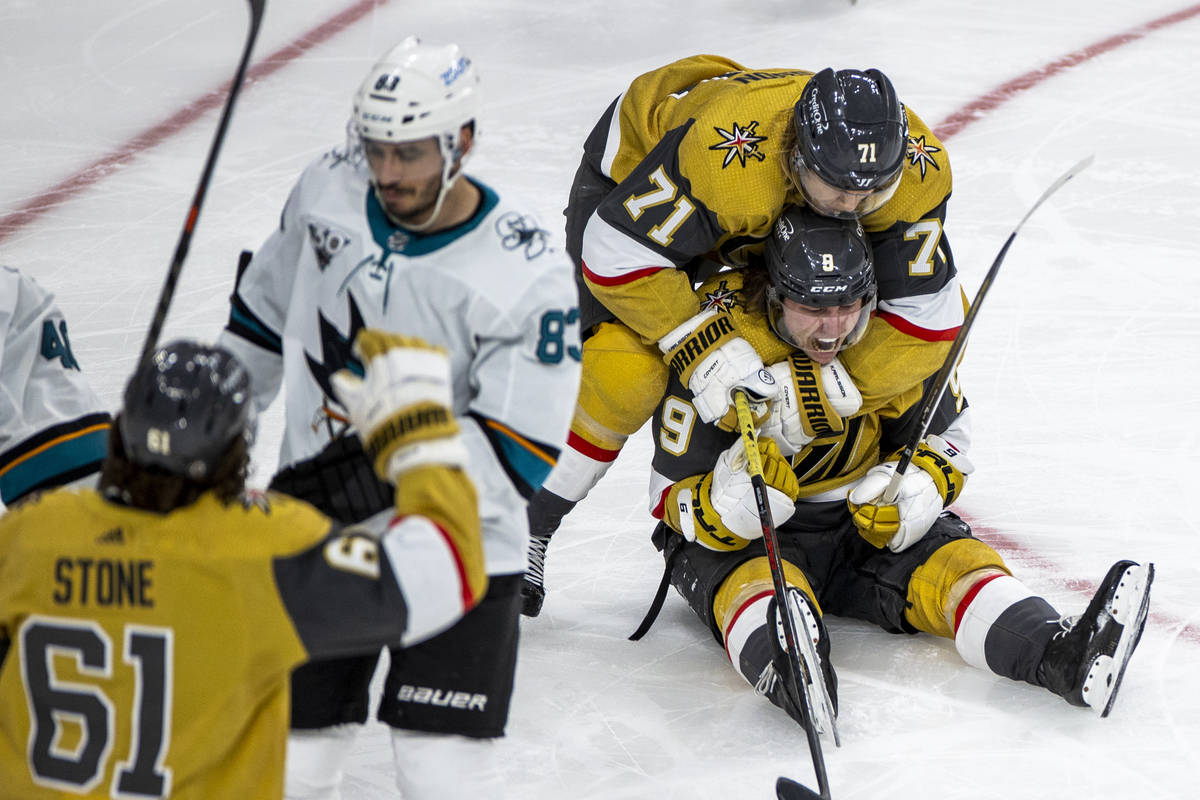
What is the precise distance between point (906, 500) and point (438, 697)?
4.10 ft

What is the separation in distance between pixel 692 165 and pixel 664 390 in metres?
0.47

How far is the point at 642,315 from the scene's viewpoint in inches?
123

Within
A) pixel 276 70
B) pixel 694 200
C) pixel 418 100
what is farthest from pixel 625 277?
pixel 276 70

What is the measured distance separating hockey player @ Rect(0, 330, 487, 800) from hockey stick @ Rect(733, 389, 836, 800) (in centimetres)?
109

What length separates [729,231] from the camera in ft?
10.1

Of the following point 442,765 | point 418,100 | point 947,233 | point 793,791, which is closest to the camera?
point 418,100

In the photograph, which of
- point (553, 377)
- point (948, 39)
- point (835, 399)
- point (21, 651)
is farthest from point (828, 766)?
point (948, 39)

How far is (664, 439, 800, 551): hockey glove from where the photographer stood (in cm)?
304

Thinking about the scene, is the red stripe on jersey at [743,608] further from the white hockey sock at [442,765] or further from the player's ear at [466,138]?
the player's ear at [466,138]

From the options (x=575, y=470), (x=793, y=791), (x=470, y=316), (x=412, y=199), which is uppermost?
(x=412, y=199)

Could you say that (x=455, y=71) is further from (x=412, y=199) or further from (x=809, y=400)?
(x=809, y=400)

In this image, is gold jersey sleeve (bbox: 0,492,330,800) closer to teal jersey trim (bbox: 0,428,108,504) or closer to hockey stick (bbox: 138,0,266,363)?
hockey stick (bbox: 138,0,266,363)

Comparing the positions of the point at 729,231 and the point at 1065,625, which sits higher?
the point at 729,231

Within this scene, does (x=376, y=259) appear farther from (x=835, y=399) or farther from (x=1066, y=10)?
(x=1066, y=10)
